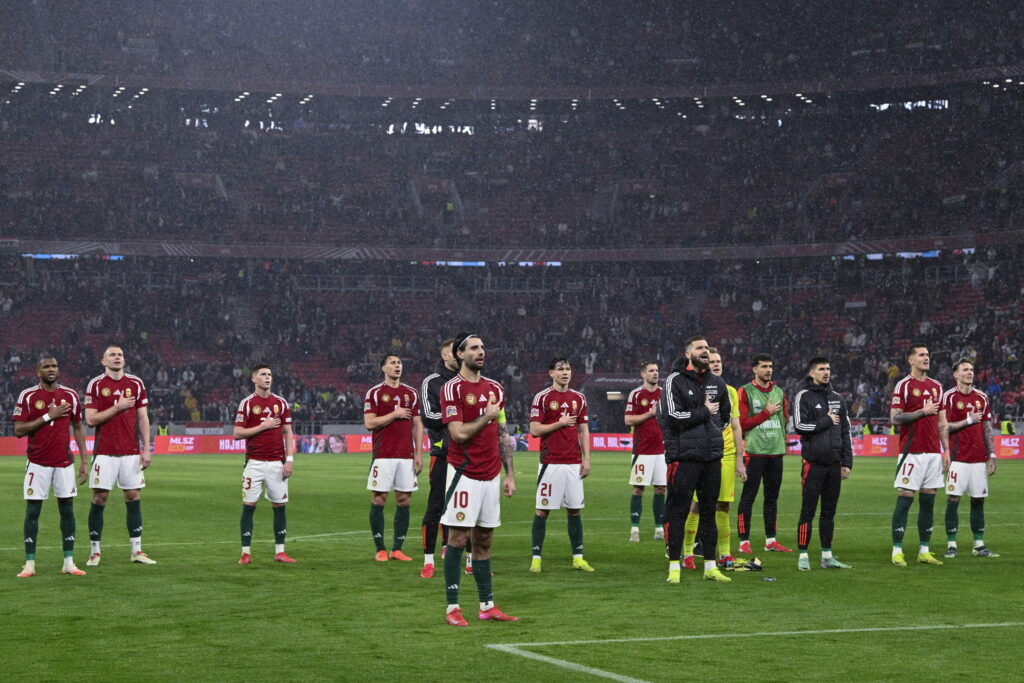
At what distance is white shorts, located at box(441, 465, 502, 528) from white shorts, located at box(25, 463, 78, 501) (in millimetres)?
5746

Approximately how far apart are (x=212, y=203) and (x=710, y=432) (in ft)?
173

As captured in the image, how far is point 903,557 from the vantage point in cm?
1599

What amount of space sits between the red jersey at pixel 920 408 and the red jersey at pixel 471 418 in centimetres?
679

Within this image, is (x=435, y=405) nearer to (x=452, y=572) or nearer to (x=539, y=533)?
(x=539, y=533)

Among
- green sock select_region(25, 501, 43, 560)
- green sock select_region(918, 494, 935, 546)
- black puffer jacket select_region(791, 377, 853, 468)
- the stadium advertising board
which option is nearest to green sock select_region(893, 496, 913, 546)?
green sock select_region(918, 494, 935, 546)

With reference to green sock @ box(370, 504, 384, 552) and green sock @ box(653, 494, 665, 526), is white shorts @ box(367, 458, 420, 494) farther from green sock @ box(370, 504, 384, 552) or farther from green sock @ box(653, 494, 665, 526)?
green sock @ box(653, 494, 665, 526)

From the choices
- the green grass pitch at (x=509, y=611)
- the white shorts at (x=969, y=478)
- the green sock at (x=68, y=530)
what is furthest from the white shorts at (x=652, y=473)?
the green sock at (x=68, y=530)

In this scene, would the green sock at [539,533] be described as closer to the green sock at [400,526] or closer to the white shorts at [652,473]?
the green sock at [400,526]

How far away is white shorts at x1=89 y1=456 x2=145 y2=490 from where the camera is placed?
15.4 m

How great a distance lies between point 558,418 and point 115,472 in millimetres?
5320

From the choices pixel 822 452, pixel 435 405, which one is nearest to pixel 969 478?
pixel 822 452

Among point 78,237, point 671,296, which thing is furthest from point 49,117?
point 671,296

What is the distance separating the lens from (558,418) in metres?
15.6

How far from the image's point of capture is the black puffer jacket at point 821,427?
15164 millimetres
